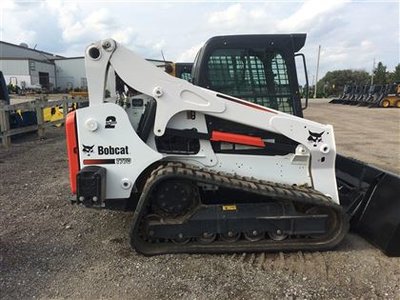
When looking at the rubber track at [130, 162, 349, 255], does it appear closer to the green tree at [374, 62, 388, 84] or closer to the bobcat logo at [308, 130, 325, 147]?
the bobcat logo at [308, 130, 325, 147]

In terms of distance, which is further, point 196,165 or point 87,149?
point 196,165

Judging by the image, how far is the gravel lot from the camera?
12.0ft

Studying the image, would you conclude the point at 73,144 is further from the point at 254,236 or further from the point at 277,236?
the point at 277,236

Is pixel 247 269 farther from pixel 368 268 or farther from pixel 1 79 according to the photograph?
pixel 1 79

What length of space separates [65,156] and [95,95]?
5789 millimetres

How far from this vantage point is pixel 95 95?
4445mm

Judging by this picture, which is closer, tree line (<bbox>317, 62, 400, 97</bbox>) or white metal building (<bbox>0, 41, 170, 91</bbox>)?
white metal building (<bbox>0, 41, 170, 91</bbox>)

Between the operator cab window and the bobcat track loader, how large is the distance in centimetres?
27

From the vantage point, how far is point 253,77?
189 inches

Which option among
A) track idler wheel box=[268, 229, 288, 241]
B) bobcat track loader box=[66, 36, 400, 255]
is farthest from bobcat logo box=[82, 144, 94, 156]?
track idler wheel box=[268, 229, 288, 241]

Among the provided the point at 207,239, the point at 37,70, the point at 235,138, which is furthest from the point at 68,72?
the point at 207,239

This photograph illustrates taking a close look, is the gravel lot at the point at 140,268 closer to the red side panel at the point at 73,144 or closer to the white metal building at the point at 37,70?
the red side panel at the point at 73,144

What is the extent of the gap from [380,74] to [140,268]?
70.9 meters

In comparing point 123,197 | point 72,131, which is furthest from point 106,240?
point 72,131
